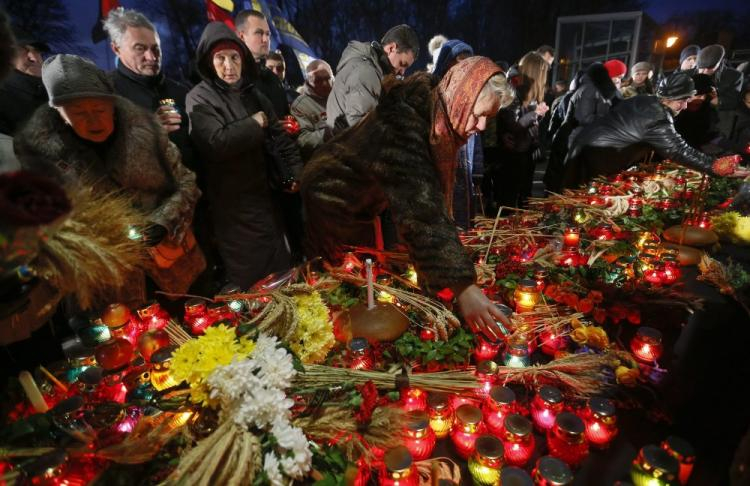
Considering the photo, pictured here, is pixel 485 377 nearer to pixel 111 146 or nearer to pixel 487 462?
pixel 487 462

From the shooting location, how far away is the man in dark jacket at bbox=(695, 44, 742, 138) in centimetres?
550

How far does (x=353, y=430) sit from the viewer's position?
0.86 meters

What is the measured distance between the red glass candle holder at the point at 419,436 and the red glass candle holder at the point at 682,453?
19.3 inches

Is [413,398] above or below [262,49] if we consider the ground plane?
below

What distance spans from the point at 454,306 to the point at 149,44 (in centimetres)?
234

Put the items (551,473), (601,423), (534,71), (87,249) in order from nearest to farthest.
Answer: (87,249)
(551,473)
(601,423)
(534,71)

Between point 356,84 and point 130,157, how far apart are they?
1.44 m

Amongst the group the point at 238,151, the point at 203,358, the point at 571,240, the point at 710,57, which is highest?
the point at 710,57

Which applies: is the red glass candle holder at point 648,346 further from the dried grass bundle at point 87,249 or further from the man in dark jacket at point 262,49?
the man in dark jacket at point 262,49

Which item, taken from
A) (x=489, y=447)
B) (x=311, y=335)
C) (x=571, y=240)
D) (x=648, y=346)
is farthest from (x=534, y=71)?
(x=489, y=447)

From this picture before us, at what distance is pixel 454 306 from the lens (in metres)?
1.37

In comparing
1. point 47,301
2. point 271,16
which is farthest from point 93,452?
point 271,16

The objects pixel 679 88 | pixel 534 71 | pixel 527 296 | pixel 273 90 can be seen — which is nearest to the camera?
pixel 527 296

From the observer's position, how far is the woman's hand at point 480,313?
1.14 meters
